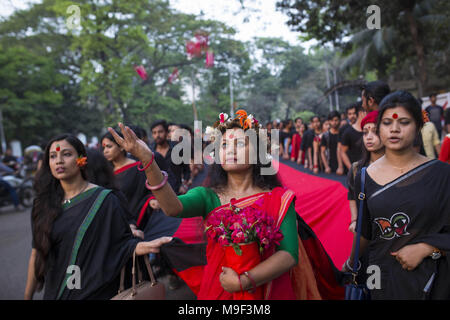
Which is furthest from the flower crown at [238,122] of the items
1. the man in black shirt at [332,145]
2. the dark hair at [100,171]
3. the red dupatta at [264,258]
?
the man in black shirt at [332,145]

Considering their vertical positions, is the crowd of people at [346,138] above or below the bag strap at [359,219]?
above

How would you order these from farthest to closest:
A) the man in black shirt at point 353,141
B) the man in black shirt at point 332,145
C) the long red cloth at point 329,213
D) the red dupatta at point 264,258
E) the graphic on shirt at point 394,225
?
the man in black shirt at point 332,145 → the man in black shirt at point 353,141 → the long red cloth at point 329,213 → the graphic on shirt at point 394,225 → the red dupatta at point 264,258

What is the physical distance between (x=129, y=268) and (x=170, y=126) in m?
3.33

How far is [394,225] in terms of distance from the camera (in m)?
1.88

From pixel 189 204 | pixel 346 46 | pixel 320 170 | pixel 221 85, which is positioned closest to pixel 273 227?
pixel 189 204

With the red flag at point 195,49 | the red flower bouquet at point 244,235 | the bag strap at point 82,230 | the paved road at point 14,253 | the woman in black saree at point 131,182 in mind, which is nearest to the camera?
the red flower bouquet at point 244,235

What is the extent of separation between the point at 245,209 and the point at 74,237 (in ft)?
4.73

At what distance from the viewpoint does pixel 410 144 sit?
1923mm

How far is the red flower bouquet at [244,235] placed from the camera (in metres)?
1.56

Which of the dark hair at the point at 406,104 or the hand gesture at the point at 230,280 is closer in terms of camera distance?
the hand gesture at the point at 230,280

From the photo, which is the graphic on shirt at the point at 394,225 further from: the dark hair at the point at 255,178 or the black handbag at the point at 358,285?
the dark hair at the point at 255,178

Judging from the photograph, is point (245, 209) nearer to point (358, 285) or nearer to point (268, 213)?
point (268, 213)

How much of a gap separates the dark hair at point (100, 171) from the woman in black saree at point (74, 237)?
0.44 metres

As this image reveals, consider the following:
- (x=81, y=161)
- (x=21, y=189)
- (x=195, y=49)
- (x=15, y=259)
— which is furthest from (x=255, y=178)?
(x=21, y=189)
